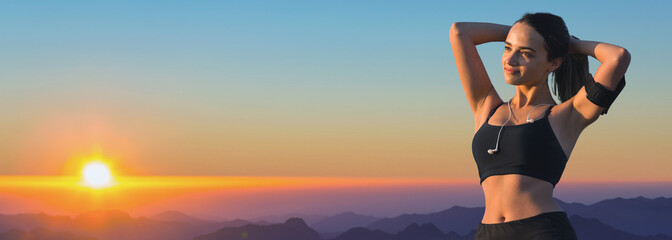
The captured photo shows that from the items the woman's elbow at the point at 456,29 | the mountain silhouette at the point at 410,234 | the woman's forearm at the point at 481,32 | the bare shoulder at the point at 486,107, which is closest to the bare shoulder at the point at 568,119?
the bare shoulder at the point at 486,107

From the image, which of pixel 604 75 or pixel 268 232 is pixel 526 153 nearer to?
pixel 604 75

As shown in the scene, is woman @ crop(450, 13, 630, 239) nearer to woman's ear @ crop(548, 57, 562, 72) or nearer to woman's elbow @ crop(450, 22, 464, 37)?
woman's ear @ crop(548, 57, 562, 72)

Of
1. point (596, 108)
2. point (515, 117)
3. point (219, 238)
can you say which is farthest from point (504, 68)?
point (219, 238)

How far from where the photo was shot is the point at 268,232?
98.4 m

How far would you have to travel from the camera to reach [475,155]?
6.49 meters

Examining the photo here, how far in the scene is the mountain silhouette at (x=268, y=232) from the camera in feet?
261

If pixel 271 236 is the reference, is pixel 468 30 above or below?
below

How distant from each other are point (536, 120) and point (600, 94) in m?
0.55

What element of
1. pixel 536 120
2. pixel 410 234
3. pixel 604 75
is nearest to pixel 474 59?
pixel 536 120

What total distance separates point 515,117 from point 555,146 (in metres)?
0.48

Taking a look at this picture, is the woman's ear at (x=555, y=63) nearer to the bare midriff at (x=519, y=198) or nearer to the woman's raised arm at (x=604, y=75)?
the woman's raised arm at (x=604, y=75)

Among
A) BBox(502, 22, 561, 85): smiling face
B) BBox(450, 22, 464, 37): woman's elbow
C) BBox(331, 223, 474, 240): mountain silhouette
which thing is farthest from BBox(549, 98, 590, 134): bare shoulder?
BBox(331, 223, 474, 240): mountain silhouette

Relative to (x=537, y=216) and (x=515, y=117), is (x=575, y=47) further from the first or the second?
(x=537, y=216)

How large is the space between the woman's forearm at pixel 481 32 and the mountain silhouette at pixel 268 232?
6937cm
